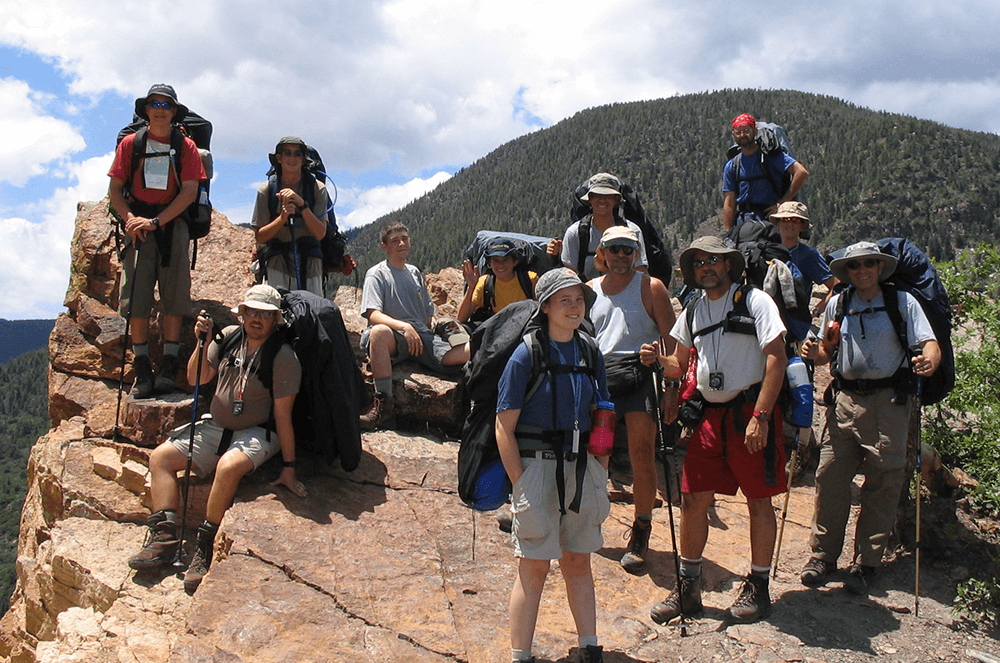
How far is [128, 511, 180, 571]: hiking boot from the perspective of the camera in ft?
16.6

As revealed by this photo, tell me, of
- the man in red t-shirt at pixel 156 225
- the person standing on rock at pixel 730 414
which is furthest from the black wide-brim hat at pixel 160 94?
the person standing on rock at pixel 730 414

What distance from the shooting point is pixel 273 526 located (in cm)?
507

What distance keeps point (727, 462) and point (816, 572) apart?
1369mm

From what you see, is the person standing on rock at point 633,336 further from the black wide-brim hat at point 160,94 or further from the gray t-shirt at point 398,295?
the black wide-brim hat at point 160,94

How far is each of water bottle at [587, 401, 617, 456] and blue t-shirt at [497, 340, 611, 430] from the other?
0.16ft

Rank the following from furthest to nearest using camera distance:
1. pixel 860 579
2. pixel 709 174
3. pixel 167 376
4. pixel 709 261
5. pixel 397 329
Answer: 1. pixel 709 174
2. pixel 397 329
3. pixel 167 376
4. pixel 860 579
5. pixel 709 261

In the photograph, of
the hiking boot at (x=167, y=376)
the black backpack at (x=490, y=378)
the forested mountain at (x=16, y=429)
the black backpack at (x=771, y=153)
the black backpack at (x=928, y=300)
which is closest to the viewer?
the black backpack at (x=490, y=378)

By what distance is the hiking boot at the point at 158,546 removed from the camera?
5.06 metres

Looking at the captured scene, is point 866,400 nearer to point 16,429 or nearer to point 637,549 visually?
point 637,549

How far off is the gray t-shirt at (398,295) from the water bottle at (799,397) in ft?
12.1

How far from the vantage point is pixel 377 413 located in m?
6.74

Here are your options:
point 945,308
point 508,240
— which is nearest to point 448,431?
point 508,240

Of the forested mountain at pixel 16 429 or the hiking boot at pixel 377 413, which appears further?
the forested mountain at pixel 16 429

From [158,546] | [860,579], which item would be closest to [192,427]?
[158,546]
